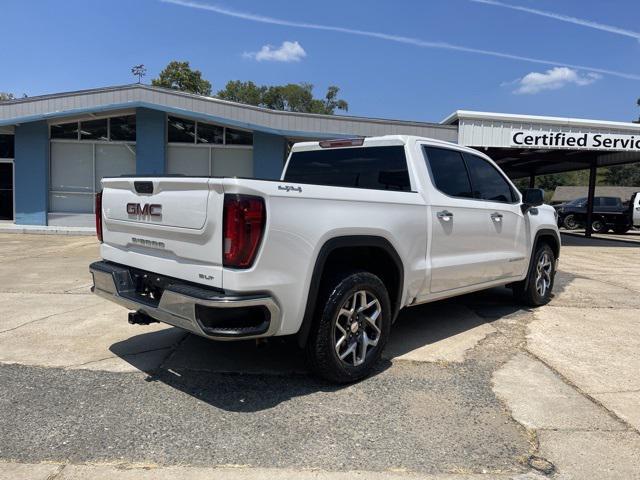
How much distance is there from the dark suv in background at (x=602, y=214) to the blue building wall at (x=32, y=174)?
24437mm

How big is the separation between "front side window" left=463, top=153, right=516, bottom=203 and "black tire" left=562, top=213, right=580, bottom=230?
976 inches

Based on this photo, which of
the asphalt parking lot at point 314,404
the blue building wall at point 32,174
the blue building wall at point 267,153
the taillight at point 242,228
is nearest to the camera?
the asphalt parking lot at point 314,404

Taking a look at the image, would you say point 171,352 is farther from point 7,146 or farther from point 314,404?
point 7,146

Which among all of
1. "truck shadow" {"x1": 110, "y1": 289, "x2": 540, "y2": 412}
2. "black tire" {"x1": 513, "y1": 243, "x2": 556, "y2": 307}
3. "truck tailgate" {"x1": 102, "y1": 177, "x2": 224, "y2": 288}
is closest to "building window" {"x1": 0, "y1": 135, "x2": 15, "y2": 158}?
"truck shadow" {"x1": 110, "y1": 289, "x2": 540, "y2": 412}

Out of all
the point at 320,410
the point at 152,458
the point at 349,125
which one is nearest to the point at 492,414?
the point at 320,410

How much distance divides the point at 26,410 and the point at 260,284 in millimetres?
1853

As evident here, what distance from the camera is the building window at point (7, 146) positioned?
59.5ft

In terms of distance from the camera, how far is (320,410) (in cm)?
369

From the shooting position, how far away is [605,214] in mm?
27094

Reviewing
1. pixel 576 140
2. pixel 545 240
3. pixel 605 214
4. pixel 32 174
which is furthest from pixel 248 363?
pixel 605 214

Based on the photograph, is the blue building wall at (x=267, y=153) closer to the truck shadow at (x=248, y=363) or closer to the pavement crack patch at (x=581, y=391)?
the truck shadow at (x=248, y=363)

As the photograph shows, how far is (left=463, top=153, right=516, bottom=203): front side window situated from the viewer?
5.61 meters

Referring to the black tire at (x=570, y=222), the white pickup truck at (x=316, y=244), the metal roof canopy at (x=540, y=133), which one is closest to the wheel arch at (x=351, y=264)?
the white pickup truck at (x=316, y=244)

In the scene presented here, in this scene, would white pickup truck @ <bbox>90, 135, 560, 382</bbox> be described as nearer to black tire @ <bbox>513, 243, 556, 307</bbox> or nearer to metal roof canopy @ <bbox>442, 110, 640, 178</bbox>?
black tire @ <bbox>513, 243, 556, 307</bbox>
